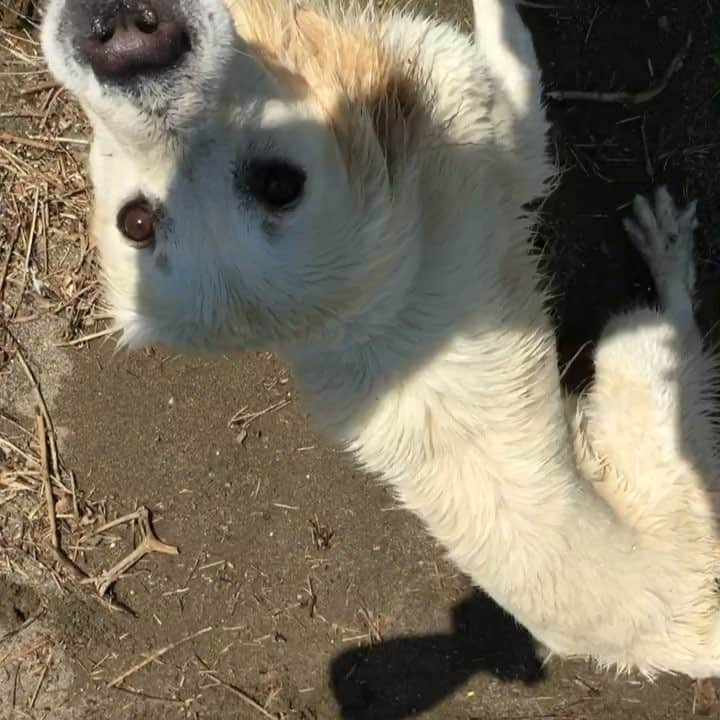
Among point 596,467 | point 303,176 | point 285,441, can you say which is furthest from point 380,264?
point 285,441

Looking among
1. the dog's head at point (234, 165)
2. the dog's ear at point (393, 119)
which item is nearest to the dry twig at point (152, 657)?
the dog's head at point (234, 165)

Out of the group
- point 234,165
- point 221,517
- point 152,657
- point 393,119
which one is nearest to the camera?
point 234,165

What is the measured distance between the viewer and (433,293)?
2.75 meters

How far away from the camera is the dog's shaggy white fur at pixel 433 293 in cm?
212

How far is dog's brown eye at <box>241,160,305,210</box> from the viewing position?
6.94 ft

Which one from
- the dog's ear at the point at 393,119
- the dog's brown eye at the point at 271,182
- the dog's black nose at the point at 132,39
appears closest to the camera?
the dog's black nose at the point at 132,39

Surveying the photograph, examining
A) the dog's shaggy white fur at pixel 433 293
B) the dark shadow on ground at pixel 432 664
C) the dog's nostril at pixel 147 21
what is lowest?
the dark shadow on ground at pixel 432 664

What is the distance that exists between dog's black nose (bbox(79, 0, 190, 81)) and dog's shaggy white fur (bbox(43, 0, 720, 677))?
31mm

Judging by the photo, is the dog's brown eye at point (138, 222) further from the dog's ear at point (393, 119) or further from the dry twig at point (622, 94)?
the dry twig at point (622, 94)

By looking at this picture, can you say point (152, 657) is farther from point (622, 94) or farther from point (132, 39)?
point (622, 94)

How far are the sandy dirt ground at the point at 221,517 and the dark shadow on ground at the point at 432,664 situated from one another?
0.03ft

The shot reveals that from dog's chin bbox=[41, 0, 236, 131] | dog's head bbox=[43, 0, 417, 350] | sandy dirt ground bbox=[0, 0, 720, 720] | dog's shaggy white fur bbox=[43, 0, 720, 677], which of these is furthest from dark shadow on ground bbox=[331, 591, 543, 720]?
dog's chin bbox=[41, 0, 236, 131]

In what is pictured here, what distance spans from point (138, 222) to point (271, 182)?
39 centimetres

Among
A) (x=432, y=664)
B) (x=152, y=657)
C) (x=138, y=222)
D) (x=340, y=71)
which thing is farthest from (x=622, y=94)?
(x=152, y=657)
